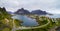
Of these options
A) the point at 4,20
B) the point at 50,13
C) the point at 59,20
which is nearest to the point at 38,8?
the point at 50,13

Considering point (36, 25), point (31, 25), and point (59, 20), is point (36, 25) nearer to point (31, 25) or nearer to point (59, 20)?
point (31, 25)

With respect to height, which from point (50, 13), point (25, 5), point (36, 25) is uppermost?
point (25, 5)

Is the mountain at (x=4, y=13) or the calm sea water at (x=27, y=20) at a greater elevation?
the mountain at (x=4, y=13)

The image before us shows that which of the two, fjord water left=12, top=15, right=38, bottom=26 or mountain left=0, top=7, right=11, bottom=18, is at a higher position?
mountain left=0, top=7, right=11, bottom=18

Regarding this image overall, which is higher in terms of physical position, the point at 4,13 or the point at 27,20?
the point at 4,13

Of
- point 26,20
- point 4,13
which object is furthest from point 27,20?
point 4,13

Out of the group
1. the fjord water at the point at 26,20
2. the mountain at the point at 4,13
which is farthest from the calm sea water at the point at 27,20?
the mountain at the point at 4,13

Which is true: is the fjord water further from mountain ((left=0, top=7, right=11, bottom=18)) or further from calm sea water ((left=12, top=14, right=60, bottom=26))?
mountain ((left=0, top=7, right=11, bottom=18))

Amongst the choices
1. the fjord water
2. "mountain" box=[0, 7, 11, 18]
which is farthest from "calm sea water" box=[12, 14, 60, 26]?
"mountain" box=[0, 7, 11, 18]

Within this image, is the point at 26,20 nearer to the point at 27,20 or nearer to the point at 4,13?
the point at 27,20

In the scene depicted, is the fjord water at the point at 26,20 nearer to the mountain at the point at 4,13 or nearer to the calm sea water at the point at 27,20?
the calm sea water at the point at 27,20

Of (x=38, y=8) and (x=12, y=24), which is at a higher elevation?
(x=38, y=8)
